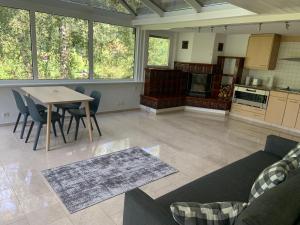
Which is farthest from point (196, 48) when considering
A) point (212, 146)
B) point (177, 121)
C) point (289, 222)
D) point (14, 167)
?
point (289, 222)

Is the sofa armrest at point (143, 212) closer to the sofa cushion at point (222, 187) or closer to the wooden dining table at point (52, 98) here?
the sofa cushion at point (222, 187)

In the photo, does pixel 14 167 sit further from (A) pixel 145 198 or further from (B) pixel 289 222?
(B) pixel 289 222

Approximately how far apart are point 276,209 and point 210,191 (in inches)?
29.8

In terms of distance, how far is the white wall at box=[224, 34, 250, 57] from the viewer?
5.95 metres

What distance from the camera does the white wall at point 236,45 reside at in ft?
19.5

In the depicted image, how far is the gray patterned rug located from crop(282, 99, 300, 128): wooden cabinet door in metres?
3.52

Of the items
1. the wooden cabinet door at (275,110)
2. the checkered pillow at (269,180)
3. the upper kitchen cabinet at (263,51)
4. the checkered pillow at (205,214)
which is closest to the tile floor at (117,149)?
the wooden cabinet door at (275,110)

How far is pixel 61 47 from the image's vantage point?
15.4 feet

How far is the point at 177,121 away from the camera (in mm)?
5254

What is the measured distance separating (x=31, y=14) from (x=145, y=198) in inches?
169

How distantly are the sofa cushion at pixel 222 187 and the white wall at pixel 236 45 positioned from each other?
177 inches

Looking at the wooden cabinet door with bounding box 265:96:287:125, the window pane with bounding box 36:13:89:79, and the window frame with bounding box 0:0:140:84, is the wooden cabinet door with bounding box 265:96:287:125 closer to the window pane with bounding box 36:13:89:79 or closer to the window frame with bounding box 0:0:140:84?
the window frame with bounding box 0:0:140:84

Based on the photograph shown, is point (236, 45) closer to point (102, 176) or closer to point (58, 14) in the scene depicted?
point (58, 14)

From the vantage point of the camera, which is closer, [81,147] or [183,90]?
[81,147]
